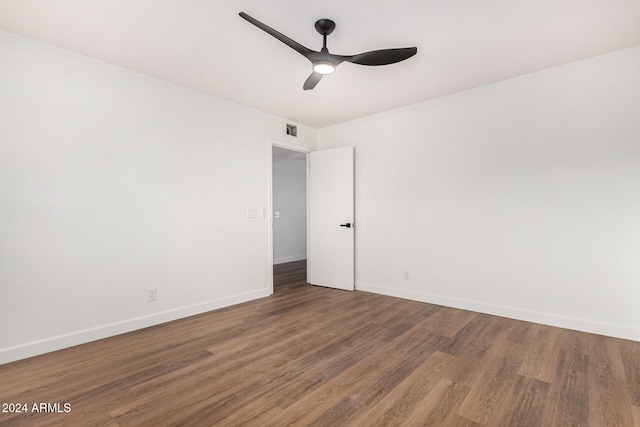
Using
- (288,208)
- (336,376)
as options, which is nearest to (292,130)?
(288,208)

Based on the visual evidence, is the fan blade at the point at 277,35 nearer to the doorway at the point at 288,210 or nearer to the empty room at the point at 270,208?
the empty room at the point at 270,208

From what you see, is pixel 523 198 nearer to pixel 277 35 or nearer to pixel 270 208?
pixel 277 35

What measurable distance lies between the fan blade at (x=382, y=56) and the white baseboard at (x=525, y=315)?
107 inches

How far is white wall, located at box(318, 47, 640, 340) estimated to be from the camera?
2646mm

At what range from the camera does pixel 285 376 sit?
205 cm

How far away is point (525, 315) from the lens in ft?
10.0

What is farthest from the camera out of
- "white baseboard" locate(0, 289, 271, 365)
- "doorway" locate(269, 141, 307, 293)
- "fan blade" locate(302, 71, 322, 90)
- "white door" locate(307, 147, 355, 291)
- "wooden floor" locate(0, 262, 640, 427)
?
"doorway" locate(269, 141, 307, 293)

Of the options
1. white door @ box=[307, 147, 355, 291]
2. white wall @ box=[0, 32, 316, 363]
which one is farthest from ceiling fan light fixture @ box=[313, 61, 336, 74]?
white door @ box=[307, 147, 355, 291]

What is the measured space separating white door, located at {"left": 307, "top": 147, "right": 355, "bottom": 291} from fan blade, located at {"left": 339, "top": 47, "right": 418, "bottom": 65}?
201cm

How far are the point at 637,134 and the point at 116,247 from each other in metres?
4.77

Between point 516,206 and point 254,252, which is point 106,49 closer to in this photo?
point 254,252

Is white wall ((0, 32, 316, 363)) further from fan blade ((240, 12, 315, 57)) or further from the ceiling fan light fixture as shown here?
the ceiling fan light fixture

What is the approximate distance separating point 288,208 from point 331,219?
2597mm

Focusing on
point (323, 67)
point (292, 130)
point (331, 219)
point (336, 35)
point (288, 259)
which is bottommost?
point (288, 259)
